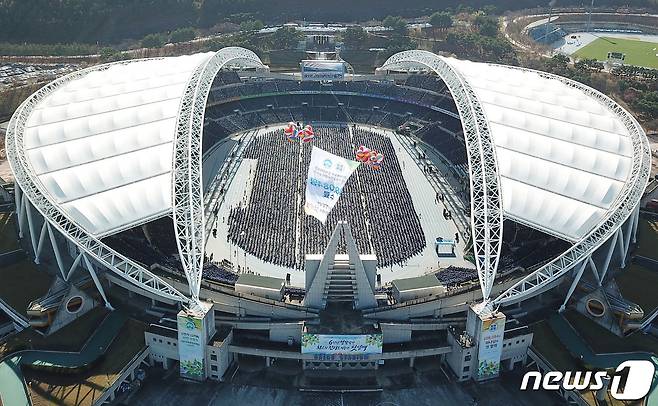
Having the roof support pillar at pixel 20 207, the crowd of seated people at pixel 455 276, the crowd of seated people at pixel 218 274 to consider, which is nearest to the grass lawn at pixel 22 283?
the roof support pillar at pixel 20 207

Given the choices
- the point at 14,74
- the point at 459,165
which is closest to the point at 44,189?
the point at 459,165

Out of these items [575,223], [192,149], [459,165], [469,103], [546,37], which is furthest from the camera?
[546,37]

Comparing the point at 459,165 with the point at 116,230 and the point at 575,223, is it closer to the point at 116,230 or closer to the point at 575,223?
the point at 575,223

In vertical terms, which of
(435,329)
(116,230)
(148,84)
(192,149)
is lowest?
(435,329)

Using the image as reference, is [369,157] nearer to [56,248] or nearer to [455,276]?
[455,276]

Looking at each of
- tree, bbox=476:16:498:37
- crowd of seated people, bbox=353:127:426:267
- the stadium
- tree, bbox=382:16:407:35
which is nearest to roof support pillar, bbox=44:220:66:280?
the stadium

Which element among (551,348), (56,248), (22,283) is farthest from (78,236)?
(551,348)

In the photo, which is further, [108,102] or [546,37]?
[546,37]
